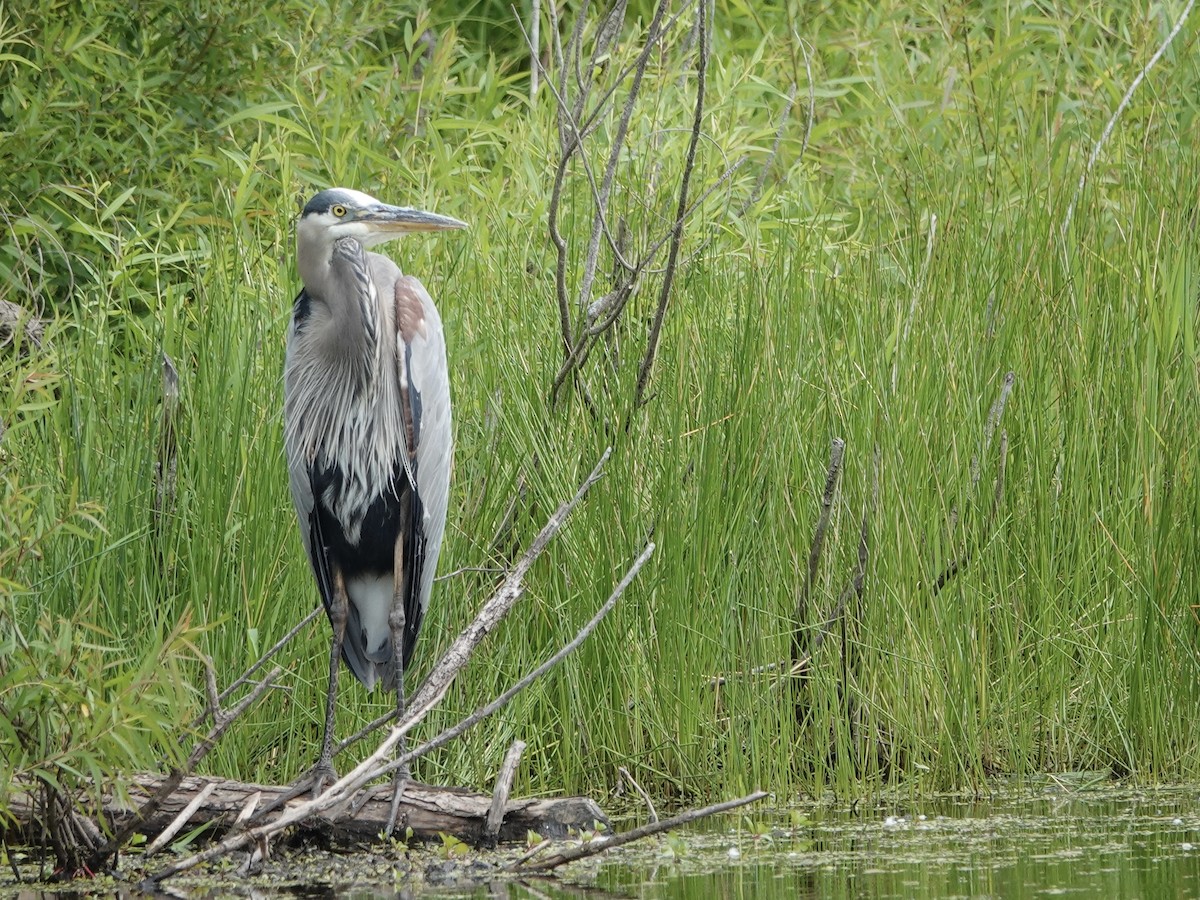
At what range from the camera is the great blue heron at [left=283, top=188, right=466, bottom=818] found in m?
4.20

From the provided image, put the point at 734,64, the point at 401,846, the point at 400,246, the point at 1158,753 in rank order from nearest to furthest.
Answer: the point at 401,846 → the point at 1158,753 → the point at 400,246 → the point at 734,64

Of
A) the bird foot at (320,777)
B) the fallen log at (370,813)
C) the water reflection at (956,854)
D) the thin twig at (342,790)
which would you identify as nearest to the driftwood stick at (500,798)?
the fallen log at (370,813)

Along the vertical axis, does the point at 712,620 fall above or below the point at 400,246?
below

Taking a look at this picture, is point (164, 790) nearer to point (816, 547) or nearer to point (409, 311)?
point (409, 311)

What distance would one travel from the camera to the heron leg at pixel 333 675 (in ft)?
12.8

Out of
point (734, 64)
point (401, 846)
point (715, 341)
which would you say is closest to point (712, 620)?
point (715, 341)

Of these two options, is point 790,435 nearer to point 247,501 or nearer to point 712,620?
point 712,620

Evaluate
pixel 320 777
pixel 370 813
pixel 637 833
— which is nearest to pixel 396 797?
pixel 370 813

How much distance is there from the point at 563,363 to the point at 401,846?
167 centimetres

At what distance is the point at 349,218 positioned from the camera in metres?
4.11

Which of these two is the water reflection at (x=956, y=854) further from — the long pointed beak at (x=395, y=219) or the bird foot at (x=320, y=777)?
the long pointed beak at (x=395, y=219)

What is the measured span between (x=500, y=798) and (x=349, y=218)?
4.88 ft

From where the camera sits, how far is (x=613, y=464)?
439cm

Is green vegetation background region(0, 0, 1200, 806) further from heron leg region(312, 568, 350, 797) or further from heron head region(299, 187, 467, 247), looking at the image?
heron head region(299, 187, 467, 247)
